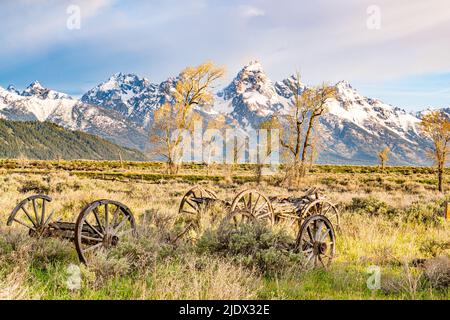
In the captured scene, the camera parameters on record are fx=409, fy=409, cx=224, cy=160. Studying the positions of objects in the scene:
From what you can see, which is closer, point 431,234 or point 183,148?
point 431,234

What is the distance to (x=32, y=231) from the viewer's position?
8586 mm

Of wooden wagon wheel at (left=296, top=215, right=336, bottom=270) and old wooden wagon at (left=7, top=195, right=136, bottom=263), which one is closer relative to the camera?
old wooden wagon at (left=7, top=195, right=136, bottom=263)

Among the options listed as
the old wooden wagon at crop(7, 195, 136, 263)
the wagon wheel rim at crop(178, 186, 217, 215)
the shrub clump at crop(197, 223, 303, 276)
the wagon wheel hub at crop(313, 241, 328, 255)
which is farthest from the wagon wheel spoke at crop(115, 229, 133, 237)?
the wagon wheel rim at crop(178, 186, 217, 215)

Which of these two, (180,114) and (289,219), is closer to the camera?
(289,219)

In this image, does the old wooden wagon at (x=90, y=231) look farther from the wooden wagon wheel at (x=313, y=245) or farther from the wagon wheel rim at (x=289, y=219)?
the wagon wheel rim at (x=289, y=219)

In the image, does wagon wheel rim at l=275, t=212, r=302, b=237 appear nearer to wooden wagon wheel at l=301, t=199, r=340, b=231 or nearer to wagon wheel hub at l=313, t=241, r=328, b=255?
wooden wagon wheel at l=301, t=199, r=340, b=231

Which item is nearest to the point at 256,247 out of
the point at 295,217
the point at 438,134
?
the point at 295,217

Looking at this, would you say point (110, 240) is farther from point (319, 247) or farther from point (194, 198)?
point (194, 198)

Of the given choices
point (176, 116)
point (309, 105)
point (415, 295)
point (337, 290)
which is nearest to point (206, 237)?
point (337, 290)

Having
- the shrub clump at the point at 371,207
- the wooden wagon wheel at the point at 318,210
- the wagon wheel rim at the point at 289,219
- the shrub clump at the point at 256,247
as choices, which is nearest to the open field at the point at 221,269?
the shrub clump at the point at 256,247

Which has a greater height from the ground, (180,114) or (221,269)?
(180,114)

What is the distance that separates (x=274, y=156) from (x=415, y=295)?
30.7 metres
